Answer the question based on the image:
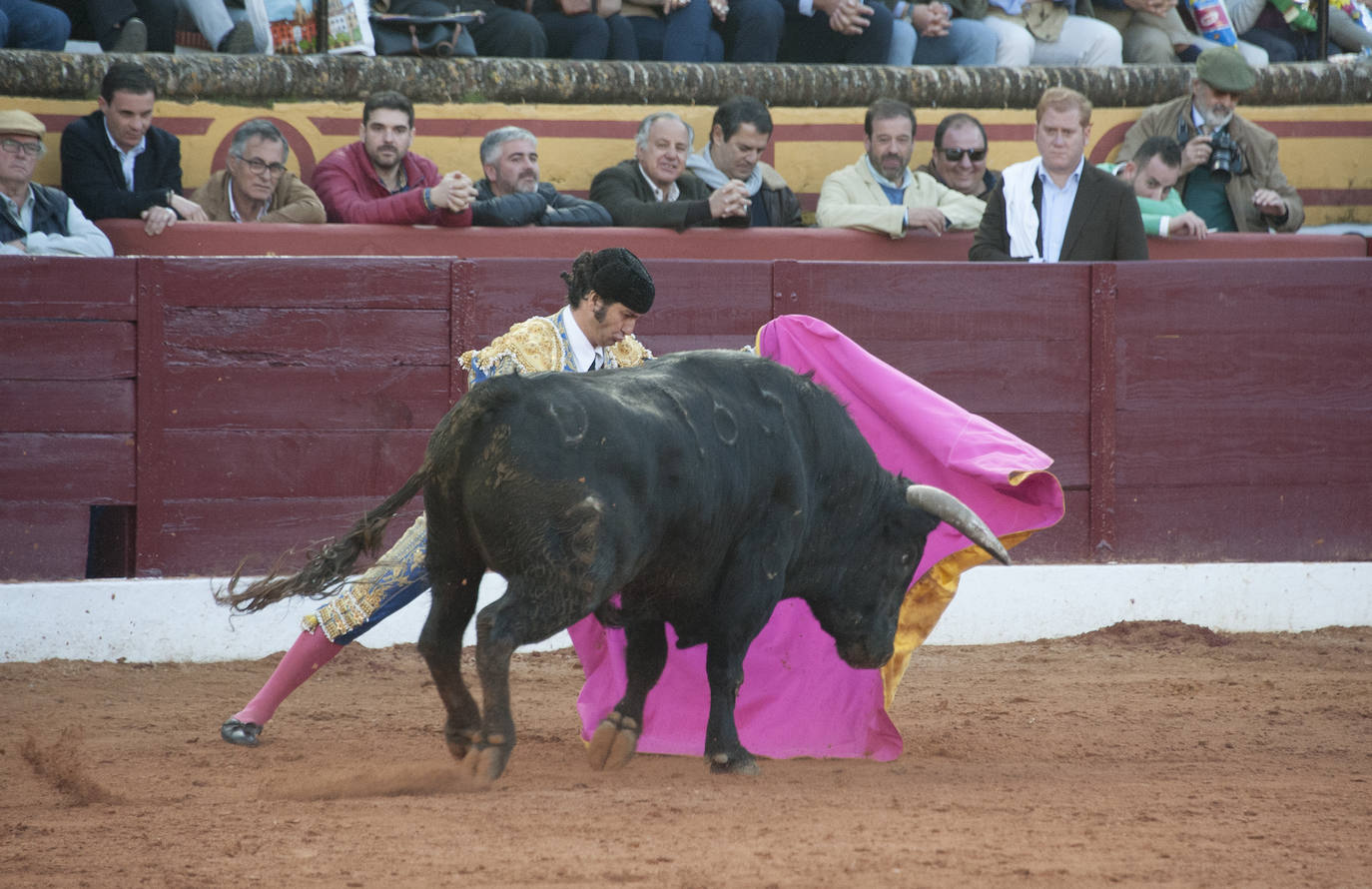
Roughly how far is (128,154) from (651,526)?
3363 mm

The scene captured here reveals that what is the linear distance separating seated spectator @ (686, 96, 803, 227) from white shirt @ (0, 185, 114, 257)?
2.28 m

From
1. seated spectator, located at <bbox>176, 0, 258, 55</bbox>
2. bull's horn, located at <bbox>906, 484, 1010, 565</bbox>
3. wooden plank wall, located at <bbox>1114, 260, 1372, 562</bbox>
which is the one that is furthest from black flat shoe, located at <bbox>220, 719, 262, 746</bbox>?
seated spectator, located at <bbox>176, 0, 258, 55</bbox>

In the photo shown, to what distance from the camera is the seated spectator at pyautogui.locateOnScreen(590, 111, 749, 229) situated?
5.79 m

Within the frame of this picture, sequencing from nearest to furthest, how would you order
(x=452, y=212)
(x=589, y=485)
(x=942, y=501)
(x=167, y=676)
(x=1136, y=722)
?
1. (x=589, y=485)
2. (x=942, y=501)
3. (x=1136, y=722)
4. (x=167, y=676)
5. (x=452, y=212)

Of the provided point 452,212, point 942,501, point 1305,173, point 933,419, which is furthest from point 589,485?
point 1305,173

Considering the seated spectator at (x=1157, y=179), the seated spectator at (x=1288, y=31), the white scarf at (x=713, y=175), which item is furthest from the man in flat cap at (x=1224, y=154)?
the white scarf at (x=713, y=175)

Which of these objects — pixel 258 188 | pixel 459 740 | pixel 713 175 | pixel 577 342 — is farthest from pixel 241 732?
pixel 713 175

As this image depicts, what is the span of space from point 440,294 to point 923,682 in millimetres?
2084

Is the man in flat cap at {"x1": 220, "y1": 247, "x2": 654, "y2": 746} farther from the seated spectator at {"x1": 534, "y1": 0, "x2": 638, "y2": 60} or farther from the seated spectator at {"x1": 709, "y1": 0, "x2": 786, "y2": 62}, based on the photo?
the seated spectator at {"x1": 709, "y1": 0, "x2": 786, "y2": 62}

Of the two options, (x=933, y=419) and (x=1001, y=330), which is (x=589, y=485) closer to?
(x=933, y=419)

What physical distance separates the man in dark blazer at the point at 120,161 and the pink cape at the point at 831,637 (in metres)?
2.53

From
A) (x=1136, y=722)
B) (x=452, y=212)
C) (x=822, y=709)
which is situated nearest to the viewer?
(x=822, y=709)

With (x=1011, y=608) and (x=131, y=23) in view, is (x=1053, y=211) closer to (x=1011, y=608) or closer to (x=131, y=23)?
(x=1011, y=608)

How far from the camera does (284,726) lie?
4.05 metres
